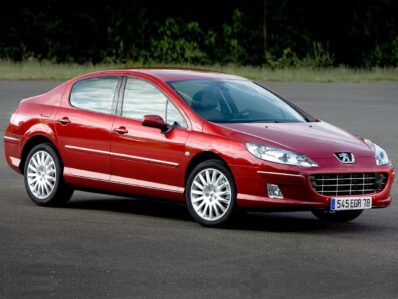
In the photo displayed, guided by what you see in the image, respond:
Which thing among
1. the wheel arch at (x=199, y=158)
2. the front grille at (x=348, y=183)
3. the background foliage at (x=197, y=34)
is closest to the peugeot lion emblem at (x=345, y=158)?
→ the front grille at (x=348, y=183)

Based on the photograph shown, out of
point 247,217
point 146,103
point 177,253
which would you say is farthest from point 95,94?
point 177,253

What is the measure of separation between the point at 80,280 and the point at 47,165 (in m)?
4.89

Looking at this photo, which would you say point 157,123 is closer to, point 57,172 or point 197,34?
point 57,172

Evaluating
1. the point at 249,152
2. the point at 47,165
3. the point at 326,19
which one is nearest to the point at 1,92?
the point at 47,165

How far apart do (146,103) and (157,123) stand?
1.95ft

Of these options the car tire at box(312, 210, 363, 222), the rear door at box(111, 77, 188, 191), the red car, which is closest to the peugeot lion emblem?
the red car

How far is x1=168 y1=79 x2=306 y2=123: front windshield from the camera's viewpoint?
13.1m

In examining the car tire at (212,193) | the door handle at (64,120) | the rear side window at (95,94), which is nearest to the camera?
Answer: the car tire at (212,193)

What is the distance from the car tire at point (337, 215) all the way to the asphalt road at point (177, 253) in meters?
0.12

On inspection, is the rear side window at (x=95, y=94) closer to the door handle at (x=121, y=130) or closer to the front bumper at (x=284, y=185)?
the door handle at (x=121, y=130)

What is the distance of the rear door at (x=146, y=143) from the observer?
1281 centimetres

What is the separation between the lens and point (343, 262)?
10297 mm

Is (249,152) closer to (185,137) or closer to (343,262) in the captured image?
(185,137)

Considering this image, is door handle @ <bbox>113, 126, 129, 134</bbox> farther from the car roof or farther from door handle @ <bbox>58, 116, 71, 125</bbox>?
door handle @ <bbox>58, 116, 71, 125</bbox>
